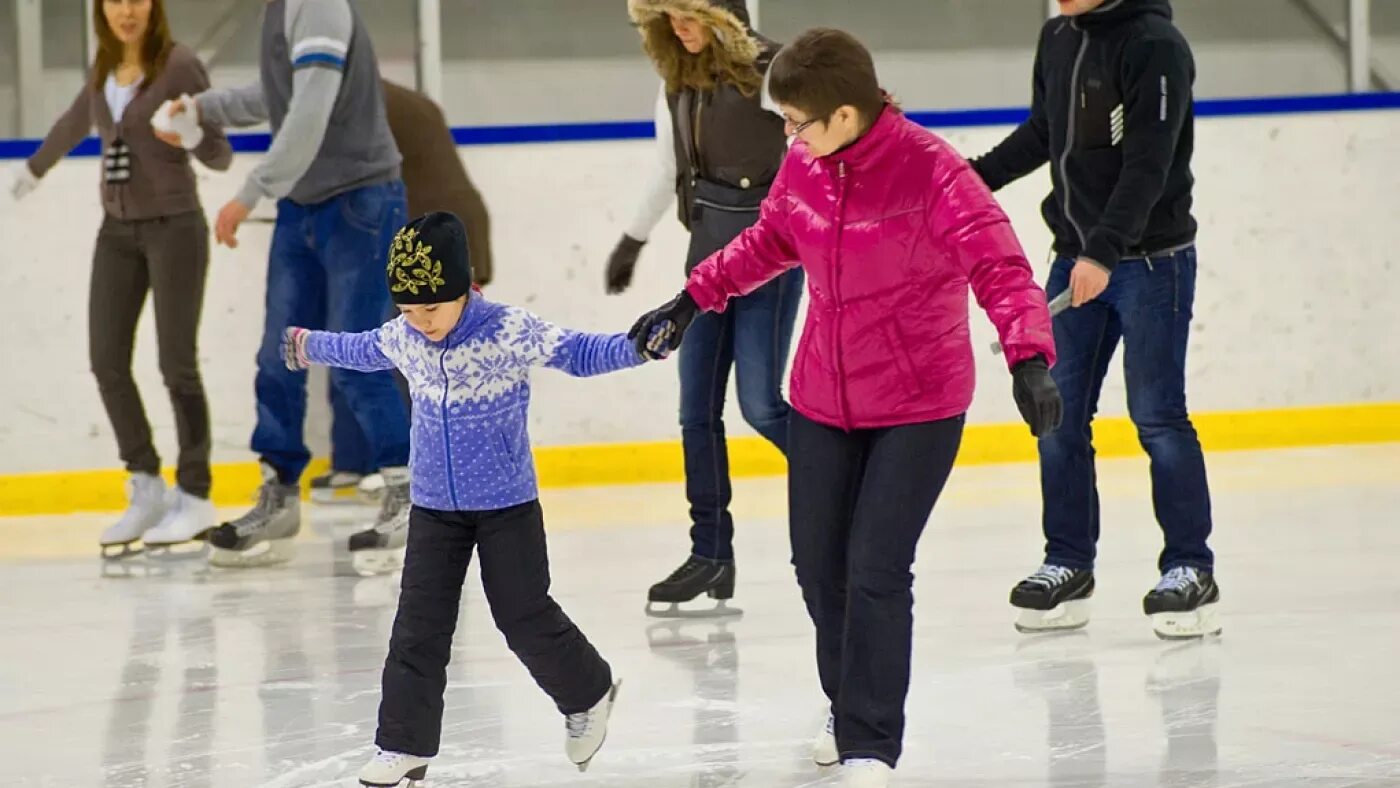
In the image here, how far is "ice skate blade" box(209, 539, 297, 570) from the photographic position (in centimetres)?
561

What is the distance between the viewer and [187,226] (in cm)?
567

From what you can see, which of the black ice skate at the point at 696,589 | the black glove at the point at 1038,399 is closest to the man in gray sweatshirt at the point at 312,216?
the black ice skate at the point at 696,589

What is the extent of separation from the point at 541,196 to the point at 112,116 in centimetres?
188

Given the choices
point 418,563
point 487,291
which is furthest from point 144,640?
point 487,291

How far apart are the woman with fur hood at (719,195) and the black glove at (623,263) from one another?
0.19 meters

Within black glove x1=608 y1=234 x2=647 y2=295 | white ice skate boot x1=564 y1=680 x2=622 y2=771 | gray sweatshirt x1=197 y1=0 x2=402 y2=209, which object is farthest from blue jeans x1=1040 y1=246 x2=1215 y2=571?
gray sweatshirt x1=197 y1=0 x2=402 y2=209

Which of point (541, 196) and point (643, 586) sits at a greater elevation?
point (541, 196)

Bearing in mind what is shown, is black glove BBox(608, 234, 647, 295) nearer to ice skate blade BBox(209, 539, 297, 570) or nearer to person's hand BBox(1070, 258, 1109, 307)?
person's hand BBox(1070, 258, 1109, 307)

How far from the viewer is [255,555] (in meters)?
5.66

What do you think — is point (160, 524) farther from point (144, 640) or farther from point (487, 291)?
point (487, 291)

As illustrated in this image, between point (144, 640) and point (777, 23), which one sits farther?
point (777, 23)

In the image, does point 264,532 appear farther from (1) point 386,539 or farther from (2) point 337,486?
(2) point 337,486

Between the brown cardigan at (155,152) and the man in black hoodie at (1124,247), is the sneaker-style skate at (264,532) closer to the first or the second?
the brown cardigan at (155,152)

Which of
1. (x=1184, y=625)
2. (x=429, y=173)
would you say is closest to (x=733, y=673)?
(x=1184, y=625)
